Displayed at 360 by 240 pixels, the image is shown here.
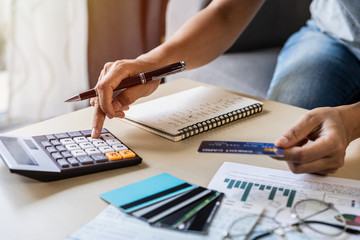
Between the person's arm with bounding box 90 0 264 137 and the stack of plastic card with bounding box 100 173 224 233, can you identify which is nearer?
the stack of plastic card with bounding box 100 173 224 233

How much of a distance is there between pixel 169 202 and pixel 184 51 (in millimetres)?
510

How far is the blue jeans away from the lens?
1148 millimetres

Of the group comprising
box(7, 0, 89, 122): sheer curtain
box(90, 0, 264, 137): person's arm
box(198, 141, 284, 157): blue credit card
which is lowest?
box(7, 0, 89, 122): sheer curtain

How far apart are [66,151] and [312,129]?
0.40 m

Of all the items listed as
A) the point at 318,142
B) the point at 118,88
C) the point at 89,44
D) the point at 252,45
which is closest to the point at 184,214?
the point at 318,142

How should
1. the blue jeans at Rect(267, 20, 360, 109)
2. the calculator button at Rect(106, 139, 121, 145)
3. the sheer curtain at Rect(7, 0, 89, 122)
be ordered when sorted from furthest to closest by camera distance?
1. the sheer curtain at Rect(7, 0, 89, 122)
2. the blue jeans at Rect(267, 20, 360, 109)
3. the calculator button at Rect(106, 139, 121, 145)

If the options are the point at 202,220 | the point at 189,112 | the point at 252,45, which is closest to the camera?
the point at 202,220

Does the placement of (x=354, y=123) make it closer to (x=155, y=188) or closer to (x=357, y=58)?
(x=155, y=188)

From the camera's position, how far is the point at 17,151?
2.04 feet

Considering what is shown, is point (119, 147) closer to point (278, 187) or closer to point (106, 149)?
point (106, 149)

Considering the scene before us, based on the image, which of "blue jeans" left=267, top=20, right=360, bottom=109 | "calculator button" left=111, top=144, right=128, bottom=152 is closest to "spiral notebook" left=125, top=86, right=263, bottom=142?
"calculator button" left=111, top=144, right=128, bottom=152

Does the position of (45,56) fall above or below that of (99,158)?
below

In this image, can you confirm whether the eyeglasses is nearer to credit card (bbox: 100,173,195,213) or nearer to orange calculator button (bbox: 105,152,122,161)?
credit card (bbox: 100,173,195,213)

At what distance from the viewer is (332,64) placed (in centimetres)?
119
